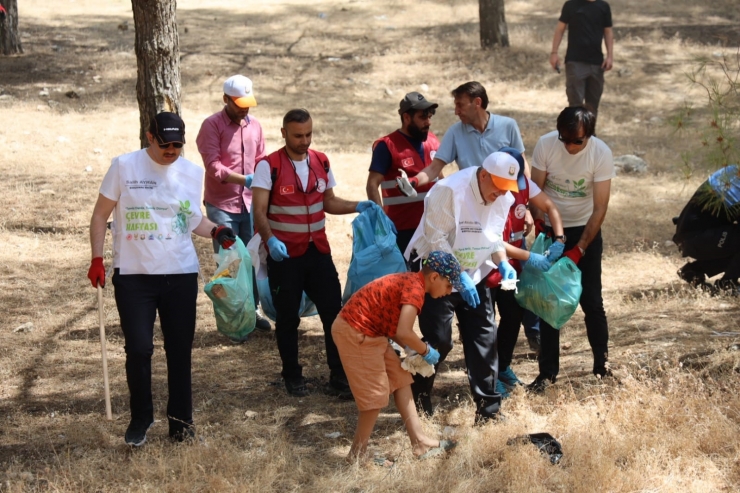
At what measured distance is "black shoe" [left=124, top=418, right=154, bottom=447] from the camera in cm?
460

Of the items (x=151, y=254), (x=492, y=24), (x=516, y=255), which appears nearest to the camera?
(x=151, y=254)

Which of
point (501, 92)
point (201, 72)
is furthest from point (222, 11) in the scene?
point (501, 92)

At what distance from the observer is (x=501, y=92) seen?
50.1 feet

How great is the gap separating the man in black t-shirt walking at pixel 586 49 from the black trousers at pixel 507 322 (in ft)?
19.6

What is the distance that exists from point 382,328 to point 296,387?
1486mm

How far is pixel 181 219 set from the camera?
4.63 meters

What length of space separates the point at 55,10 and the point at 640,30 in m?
13.3

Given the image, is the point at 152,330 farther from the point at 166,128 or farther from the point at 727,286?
the point at 727,286

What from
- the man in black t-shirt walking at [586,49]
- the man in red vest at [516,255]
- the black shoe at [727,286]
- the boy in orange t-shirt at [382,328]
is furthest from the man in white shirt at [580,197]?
the man in black t-shirt walking at [586,49]

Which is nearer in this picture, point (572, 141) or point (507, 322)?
point (572, 141)

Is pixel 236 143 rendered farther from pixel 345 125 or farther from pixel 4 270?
pixel 345 125

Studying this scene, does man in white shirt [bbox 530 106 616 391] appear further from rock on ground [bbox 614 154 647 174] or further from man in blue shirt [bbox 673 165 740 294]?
rock on ground [bbox 614 154 647 174]

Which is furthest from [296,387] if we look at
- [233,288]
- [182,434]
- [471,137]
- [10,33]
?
[10,33]

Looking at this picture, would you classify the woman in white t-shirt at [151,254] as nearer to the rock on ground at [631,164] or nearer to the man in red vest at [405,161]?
the man in red vest at [405,161]
